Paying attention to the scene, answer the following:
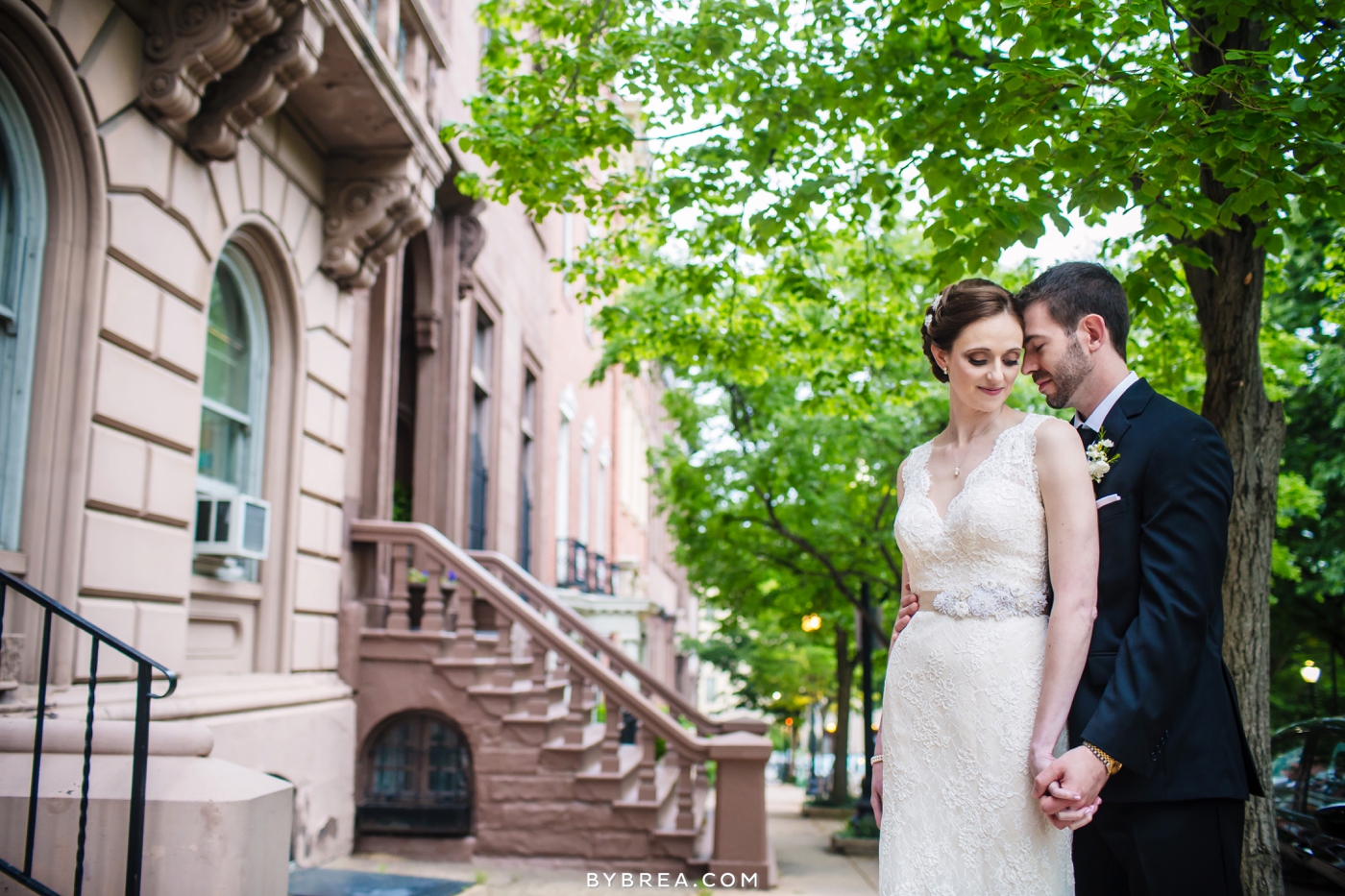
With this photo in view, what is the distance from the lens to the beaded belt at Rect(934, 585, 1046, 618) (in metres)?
2.70

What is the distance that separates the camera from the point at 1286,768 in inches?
248

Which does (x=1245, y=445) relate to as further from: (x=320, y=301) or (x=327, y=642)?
(x=327, y=642)

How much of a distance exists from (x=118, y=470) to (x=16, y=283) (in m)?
1.07

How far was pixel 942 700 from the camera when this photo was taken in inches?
108

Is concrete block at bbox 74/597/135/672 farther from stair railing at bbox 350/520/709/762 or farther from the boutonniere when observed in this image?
the boutonniere

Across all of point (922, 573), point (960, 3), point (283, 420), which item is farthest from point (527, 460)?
point (922, 573)

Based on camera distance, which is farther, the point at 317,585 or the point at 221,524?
the point at 317,585

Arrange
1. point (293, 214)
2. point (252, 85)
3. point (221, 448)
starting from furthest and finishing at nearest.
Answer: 1. point (293, 214)
2. point (221, 448)
3. point (252, 85)

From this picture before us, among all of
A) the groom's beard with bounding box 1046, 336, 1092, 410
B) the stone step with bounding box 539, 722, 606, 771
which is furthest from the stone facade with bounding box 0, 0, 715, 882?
the groom's beard with bounding box 1046, 336, 1092, 410

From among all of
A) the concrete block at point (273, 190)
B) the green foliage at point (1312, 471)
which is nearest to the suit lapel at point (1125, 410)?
the concrete block at point (273, 190)

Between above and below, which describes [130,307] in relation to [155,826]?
above

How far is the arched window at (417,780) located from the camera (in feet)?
28.8

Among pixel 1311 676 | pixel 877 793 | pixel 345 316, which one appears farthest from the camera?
pixel 1311 676

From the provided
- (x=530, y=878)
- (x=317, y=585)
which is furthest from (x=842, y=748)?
Result: (x=317, y=585)
